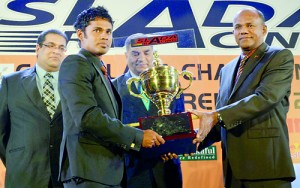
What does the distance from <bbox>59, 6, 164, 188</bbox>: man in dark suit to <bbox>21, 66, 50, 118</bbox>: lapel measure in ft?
2.21

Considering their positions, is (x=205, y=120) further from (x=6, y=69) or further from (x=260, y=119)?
(x=6, y=69)

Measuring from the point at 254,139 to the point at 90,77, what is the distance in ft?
3.39

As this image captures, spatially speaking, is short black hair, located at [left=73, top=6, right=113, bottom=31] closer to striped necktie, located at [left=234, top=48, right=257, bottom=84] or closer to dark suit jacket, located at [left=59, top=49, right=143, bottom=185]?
dark suit jacket, located at [left=59, top=49, right=143, bottom=185]

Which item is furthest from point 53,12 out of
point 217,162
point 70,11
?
point 217,162

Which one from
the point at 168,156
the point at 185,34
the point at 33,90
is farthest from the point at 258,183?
the point at 185,34

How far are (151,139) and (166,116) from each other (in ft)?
0.57

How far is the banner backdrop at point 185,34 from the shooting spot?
4023 mm

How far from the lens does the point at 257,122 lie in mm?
2633

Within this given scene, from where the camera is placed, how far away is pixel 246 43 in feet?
A: 9.37

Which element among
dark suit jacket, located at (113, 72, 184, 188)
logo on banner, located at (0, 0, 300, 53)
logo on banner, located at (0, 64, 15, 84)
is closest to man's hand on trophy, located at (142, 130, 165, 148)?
dark suit jacket, located at (113, 72, 184, 188)

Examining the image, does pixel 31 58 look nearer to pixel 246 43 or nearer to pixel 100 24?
pixel 100 24

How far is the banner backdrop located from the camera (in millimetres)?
4023

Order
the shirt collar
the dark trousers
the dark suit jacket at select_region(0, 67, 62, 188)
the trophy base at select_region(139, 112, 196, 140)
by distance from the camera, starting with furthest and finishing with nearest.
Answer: the shirt collar < the dark suit jacket at select_region(0, 67, 62, 188) < the dark trousers < the trophy base at select_region(139, 112, 196, 140)

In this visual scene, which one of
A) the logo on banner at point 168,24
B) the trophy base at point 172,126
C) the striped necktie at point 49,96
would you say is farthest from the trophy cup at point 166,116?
the logo on banner at point 168,24
